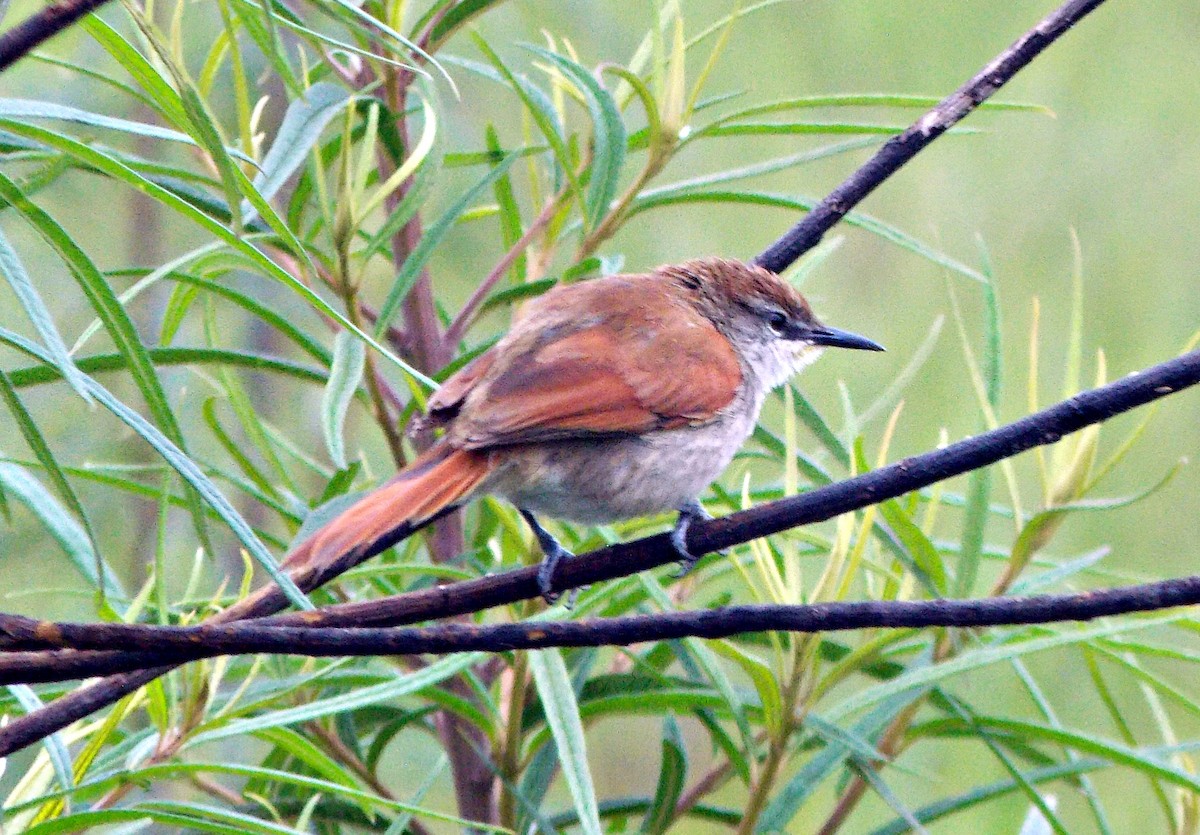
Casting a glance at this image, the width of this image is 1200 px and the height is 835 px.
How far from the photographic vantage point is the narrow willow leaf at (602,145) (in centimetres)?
210

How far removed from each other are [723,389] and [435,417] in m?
0.67

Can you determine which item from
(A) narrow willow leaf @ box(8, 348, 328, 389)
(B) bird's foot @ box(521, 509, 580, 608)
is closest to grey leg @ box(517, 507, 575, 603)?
(B) bird's foot @ box(521, 509, 580, 608)

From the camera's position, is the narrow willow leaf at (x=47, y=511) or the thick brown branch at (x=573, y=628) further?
the narrow willow leaf at (x=47, y=511)

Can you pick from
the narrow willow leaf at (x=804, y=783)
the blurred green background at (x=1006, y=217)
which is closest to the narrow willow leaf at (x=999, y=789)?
the narrow willow leaf at (x=804, y=783)

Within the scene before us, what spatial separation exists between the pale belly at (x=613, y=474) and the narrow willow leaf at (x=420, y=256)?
0.38 meters

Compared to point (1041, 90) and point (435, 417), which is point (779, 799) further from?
point (1041, 90)

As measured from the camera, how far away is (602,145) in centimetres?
210

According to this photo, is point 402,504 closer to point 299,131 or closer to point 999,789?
point 299,131

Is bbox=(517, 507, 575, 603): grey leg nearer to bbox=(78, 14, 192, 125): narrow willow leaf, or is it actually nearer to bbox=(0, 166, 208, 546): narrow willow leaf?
bbox=(0, 166, 208, 546): narrow willow leaf

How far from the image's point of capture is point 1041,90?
4.70 meters

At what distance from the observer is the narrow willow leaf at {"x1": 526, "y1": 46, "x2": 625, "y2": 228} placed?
2.10 m

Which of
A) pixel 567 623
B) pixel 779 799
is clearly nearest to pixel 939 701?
pixel 779 799

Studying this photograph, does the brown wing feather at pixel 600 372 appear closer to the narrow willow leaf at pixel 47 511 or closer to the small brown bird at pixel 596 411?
the small brown bird at pixel 596 411

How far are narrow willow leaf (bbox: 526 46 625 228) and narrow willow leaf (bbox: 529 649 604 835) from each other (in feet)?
2.45
